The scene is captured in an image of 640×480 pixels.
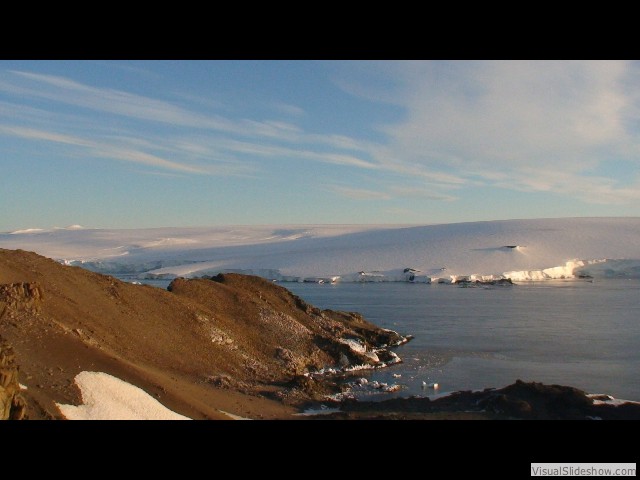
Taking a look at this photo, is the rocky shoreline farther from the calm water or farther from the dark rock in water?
the calm water

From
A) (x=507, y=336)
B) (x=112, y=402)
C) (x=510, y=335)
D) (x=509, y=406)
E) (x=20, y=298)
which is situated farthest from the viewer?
(x=510, y=335)

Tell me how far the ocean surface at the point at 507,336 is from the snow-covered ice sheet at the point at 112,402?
4681mm

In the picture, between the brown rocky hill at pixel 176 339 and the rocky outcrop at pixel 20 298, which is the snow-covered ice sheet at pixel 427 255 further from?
the rocky outcrop at pixel 20 298

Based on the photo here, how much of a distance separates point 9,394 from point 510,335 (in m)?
15.9

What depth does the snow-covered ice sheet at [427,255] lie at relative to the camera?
45.3 meters

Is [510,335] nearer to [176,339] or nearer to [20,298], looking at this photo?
[176,339]

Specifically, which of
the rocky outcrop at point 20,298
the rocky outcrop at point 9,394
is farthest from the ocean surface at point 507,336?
the rocky outcrop at point 9,394

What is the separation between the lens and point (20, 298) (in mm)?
8766

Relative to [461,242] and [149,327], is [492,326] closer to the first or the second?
[149,327]

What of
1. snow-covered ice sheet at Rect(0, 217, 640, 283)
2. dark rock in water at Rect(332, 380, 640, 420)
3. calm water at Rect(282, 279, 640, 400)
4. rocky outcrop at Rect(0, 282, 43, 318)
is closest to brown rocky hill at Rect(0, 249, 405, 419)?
rocky outcrop at Rect(0, 282, 43, 318)

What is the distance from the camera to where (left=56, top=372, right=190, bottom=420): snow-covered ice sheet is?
22.1ft

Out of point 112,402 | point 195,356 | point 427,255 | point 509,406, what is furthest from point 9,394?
point 427,255

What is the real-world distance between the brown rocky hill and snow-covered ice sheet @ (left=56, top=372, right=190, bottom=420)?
157mm
